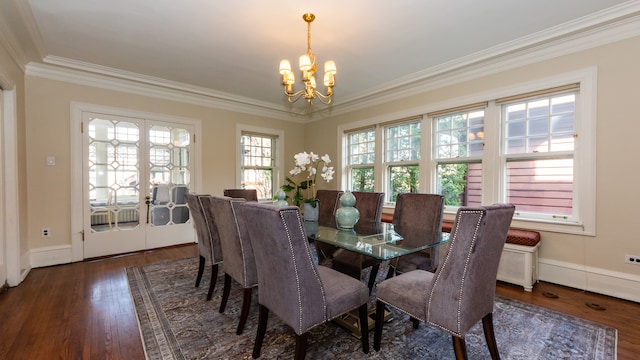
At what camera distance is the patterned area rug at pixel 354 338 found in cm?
173

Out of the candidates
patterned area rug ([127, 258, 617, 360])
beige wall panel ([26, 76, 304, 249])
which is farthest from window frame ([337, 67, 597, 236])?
beige wall panel ([26, 76, 304, 249])

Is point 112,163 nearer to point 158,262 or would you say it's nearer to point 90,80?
point 90,80

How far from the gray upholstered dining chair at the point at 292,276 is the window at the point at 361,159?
3.28 metres

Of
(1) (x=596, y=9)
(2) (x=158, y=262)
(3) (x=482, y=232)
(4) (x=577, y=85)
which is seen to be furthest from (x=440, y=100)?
(2) (x=158, y=262)

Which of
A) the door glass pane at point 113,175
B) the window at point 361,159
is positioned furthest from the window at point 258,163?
the door glass pane at point 113,175

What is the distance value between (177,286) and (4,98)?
8.42 ft

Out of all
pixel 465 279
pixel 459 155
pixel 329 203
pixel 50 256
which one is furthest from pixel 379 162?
pixel 50 256

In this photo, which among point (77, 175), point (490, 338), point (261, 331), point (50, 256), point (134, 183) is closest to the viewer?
point (490, 338)

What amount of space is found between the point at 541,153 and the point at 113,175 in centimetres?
538

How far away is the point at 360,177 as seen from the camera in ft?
16.3

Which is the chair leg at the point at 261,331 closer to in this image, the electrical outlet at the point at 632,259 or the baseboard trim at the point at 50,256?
the electrical outlet at the point at 632,259

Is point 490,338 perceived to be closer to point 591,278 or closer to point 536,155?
point 591,278

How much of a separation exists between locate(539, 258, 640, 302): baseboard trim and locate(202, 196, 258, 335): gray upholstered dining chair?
3.00 metres

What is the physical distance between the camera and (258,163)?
544cm
